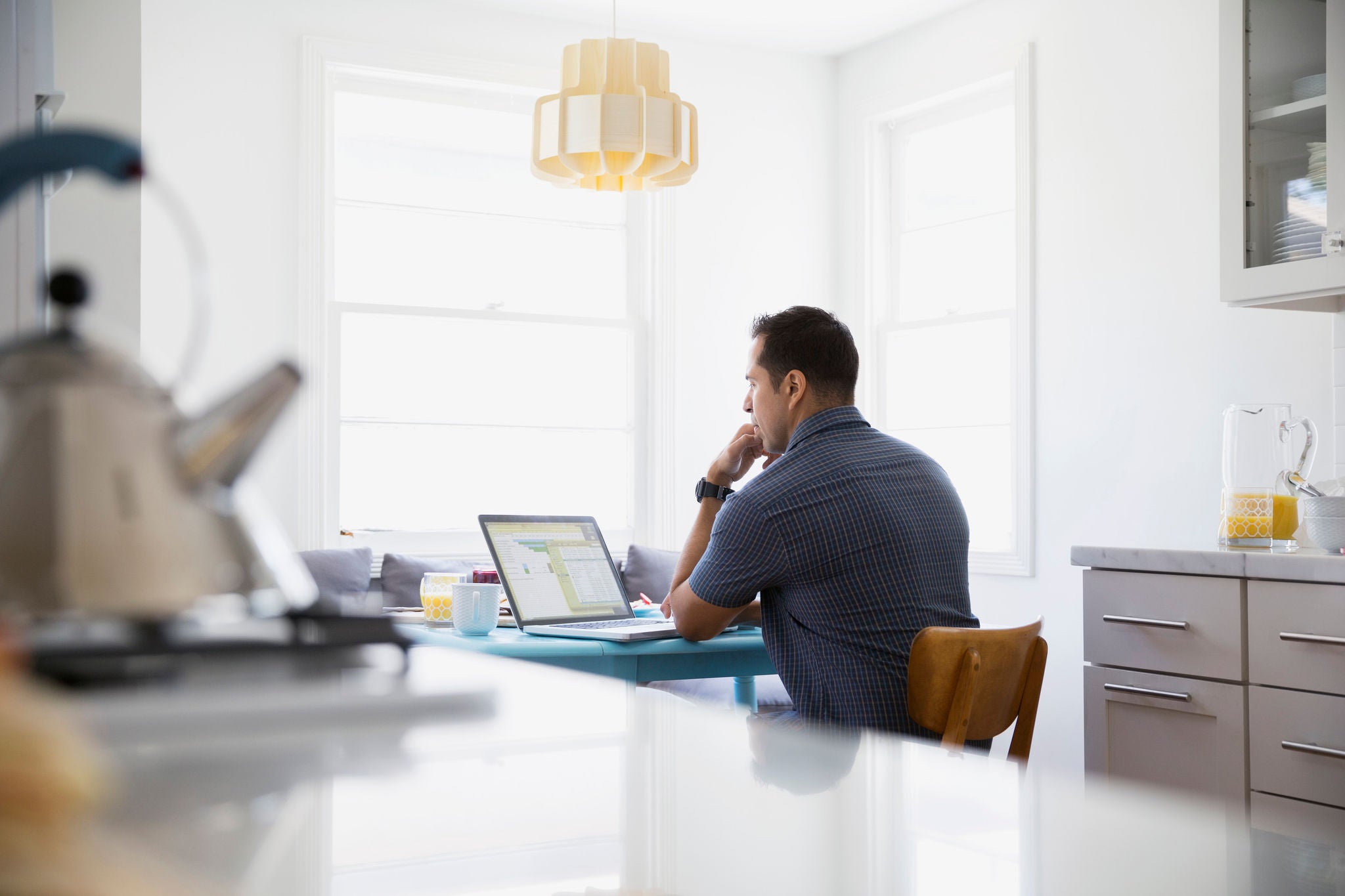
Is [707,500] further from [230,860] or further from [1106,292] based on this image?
[230,860]

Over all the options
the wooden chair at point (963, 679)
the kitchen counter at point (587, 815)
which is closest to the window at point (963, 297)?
the wooden chair at point (963, 679)

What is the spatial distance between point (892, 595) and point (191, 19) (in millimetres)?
3670

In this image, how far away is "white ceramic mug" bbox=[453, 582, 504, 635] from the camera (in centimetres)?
245

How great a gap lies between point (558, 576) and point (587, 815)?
2190 mm

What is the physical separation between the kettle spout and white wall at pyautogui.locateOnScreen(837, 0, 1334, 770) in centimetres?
371

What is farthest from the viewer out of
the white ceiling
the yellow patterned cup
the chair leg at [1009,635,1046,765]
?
the white ceiling

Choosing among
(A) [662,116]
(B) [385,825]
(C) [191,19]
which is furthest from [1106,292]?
(B) [385,825]

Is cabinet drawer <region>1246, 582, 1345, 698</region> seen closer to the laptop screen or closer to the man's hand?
the man's hand

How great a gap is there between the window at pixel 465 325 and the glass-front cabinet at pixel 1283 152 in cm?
259

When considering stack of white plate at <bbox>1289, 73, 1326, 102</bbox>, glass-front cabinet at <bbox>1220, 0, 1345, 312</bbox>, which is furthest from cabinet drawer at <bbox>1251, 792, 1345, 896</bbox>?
stack of white plate at <bbox>1289, 73, 1326, 102</bbox>

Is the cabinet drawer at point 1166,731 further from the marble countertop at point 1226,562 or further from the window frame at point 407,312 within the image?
the window frame at point 407,312

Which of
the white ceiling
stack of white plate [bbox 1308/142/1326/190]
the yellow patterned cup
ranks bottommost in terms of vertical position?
the yellow patterned cup

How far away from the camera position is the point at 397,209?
4906 mm

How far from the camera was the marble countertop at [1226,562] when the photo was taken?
2586 millimetres
